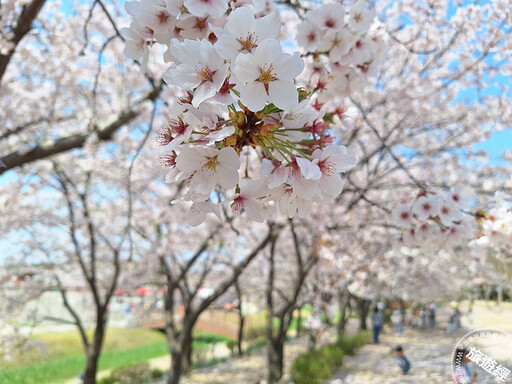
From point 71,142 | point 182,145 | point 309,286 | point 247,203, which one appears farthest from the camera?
point 309,286

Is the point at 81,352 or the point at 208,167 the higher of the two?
the point at 208,167

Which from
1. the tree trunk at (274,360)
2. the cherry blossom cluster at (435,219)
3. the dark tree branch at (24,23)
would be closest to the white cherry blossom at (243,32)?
the cherry blossom cluster at (435,219)

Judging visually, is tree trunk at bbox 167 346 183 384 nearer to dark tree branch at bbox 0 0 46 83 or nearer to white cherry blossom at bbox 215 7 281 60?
dark tree branch at bbox 0 0 46 83

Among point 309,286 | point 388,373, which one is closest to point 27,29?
point 388,373

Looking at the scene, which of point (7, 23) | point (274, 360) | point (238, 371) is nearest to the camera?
point (7, 23)

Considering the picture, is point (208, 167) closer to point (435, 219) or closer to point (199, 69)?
point (199, 69)

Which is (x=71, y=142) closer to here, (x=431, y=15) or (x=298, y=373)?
(x=431, y=15)

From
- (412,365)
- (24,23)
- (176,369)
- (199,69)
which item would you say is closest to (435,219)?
(199,69)
